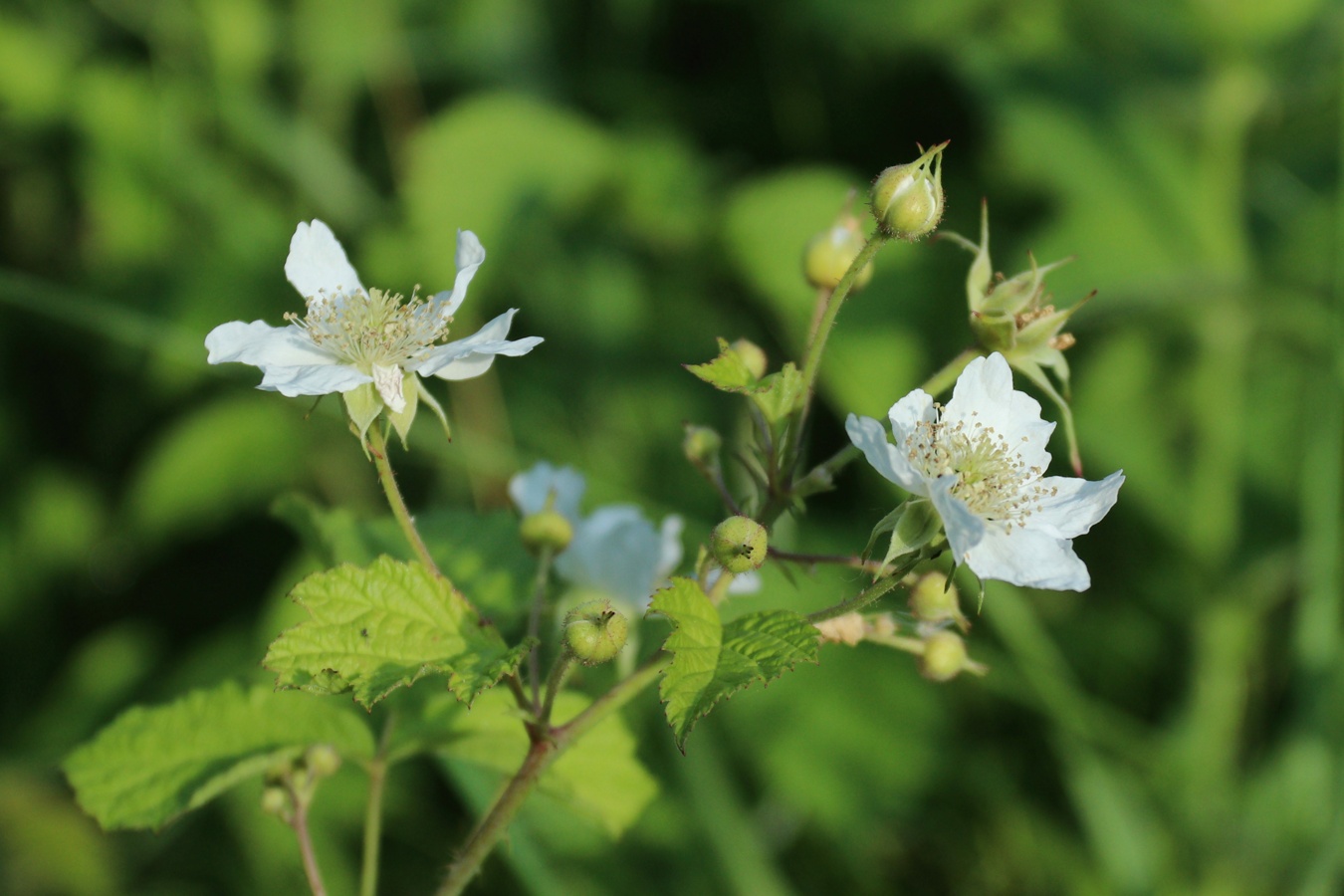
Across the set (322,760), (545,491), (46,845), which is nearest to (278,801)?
(322,760)

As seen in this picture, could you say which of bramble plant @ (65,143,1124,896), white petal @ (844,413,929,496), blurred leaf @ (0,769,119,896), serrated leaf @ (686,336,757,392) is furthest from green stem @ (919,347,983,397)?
blurred leaf @ (0,769,119,896)

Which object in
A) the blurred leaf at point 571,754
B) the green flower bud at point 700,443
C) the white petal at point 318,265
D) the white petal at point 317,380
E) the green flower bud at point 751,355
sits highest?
the white petal at point 318,265

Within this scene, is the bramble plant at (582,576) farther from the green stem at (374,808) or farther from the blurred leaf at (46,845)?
the blurred leaf at (46,845)

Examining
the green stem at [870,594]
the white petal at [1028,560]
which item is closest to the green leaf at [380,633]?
the green stem at [870,594]

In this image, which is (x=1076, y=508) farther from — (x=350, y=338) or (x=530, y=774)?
(x=350, y=338)

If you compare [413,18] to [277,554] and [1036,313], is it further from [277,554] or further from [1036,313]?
[1036,313]

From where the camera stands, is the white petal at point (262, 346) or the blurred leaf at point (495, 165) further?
the blurred leaf at point (495, 165)
